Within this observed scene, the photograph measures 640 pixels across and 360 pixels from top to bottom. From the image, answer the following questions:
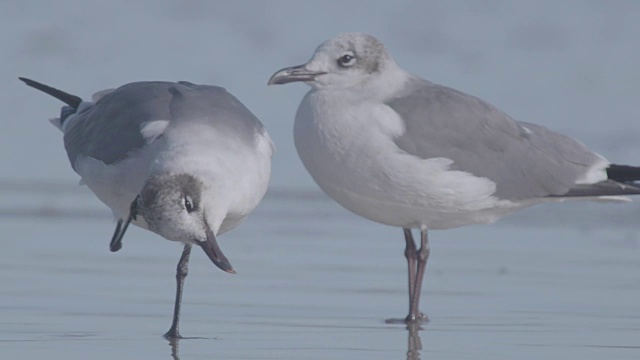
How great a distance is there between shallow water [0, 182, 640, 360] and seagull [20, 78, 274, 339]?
0.34 meters

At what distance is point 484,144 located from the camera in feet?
25.2

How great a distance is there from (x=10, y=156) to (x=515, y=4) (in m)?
7.12

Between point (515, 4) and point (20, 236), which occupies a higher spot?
point (515, 4)

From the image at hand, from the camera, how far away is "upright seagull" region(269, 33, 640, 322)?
726cm

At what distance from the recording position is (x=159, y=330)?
6.77 m

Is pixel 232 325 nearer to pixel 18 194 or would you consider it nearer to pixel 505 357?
pixel 505 357

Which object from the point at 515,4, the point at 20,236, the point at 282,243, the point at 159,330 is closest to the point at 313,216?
the point at 282,243

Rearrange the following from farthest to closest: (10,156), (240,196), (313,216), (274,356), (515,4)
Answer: (515,4)
(10,156)
(313,216)
(240,196)
(274,356)

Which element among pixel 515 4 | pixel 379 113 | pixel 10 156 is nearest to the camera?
pixel 379 113

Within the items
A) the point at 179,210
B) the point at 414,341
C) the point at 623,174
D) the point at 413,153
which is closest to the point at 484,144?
the point at 413,153

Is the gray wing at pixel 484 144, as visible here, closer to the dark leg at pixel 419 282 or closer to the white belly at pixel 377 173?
the white belly at pixel 377 173

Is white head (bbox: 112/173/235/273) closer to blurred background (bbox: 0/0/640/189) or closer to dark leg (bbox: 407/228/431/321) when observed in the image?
dark leg (bbox: 407/228/431/321)

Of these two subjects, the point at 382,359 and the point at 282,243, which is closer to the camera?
the point at 382,359

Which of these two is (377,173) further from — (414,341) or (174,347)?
(174,347)
